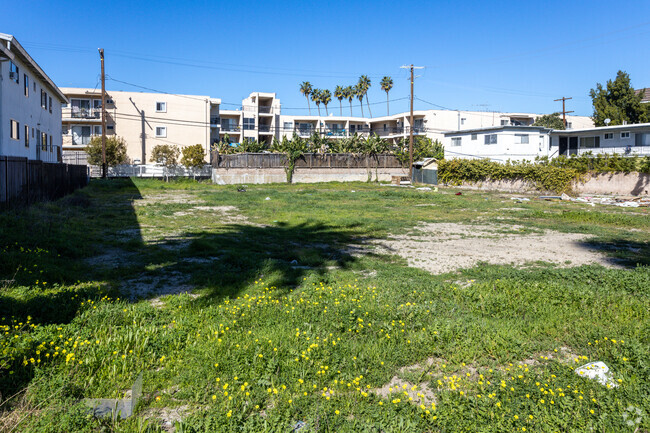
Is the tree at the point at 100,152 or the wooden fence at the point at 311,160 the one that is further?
the tree at the point at 100,152

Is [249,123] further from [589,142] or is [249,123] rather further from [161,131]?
[589,142]

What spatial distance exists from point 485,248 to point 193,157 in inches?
1945

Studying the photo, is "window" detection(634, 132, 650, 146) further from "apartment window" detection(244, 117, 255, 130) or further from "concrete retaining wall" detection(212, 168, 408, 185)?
"apartment window" detection(244, 117, 255, 130)

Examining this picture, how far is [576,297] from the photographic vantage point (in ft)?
25.3

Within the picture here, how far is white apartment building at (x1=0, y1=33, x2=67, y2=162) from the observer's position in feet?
69.5

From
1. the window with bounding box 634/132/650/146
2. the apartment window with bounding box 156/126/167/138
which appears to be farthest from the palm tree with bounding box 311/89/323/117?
the window with bounding box 634/132/650/146

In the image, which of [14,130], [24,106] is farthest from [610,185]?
[24,106]

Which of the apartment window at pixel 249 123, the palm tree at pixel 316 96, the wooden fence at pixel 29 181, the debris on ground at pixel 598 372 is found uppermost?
the palm tree at pixel 316 96

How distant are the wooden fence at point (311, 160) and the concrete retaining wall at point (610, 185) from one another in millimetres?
15446

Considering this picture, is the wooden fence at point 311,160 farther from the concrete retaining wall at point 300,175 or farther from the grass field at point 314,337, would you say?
the grass field at point 314,337

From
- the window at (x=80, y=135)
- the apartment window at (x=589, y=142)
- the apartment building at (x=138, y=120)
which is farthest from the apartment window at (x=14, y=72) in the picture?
the apartment window at (x=589, y=142)

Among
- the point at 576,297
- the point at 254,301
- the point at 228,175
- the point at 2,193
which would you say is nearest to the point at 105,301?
the point at 254,301

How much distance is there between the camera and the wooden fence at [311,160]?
149 feet

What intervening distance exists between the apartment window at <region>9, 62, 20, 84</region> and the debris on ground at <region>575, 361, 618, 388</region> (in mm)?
25898
